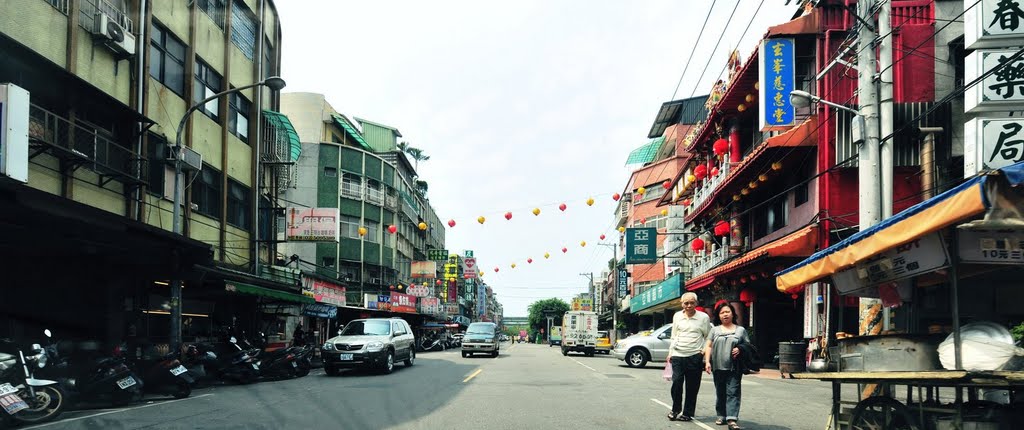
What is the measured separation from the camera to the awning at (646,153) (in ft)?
186

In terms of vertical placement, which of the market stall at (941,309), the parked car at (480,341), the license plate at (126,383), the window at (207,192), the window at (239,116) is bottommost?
the parked car at (480,341)

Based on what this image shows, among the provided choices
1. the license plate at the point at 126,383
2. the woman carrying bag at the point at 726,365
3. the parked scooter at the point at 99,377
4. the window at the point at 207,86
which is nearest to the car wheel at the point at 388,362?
the parked scooter at the point at 99,377

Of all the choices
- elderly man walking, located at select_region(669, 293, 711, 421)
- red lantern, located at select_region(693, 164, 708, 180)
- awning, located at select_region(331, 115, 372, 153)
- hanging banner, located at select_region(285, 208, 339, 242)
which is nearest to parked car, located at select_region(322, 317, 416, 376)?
hanging banner, located at select_region(285, 208, 339, 242)

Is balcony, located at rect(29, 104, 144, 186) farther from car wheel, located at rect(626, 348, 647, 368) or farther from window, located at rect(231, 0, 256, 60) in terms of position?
car wheel, located at rect(626, 348, 647, 368)

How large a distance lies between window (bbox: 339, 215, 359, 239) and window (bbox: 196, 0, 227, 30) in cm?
2692

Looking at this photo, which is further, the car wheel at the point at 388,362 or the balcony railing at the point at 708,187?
the balcony railing at the point at 708,187

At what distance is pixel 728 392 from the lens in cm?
914

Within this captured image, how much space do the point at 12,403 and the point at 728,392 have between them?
8911mm

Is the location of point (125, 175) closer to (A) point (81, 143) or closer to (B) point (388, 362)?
(A) point (81, 143)

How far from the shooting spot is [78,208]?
11.9m

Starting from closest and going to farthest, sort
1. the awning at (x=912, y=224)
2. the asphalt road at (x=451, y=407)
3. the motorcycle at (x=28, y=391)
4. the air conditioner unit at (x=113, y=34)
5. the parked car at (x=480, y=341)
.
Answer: the awning at (x=912, y=224) → the asphalt road at (x=451, y=407) → the motorcycle at (x=28, y=391) → the air conditioner unit at (x=113, y=34) → the parked car at (x=480, y=341)

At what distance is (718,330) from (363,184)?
4406 cm

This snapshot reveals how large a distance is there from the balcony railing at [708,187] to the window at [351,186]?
23752 millimetres

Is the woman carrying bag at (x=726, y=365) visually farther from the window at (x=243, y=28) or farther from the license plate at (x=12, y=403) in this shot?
the window at (x=243, y=28)
